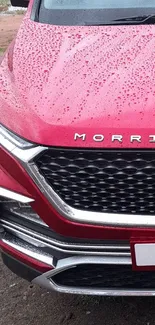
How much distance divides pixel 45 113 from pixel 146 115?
1.51 feet

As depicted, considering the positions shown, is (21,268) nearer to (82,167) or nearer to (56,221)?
(56,221)

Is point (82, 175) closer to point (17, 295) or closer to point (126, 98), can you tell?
point (126, 98)

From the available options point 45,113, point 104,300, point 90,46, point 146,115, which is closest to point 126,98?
point 146,115

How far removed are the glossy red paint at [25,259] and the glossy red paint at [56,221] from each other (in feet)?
0.68

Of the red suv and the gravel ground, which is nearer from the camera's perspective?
the red suv

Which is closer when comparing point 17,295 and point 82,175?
point 82,175

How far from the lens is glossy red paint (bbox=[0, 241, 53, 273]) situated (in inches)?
105

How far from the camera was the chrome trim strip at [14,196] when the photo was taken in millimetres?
2541

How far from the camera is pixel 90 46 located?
9.83 feet

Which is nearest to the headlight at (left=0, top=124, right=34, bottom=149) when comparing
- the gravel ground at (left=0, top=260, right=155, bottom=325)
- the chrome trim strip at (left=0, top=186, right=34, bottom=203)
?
the chrome trim strip at (left=0, top=186, right=34, bottom=203)

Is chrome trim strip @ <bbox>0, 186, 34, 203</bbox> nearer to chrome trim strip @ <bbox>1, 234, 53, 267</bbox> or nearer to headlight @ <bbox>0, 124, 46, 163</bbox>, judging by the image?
headlight @ <bbox>0, 124, 46, 163</bbox>

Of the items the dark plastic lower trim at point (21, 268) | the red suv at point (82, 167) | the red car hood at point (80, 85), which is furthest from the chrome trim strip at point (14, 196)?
the dark plastic lower trim at point (21, 268)

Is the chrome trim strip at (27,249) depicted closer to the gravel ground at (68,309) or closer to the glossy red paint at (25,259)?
the glossy red paint at (25,259)

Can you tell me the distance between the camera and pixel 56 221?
2.53 m
